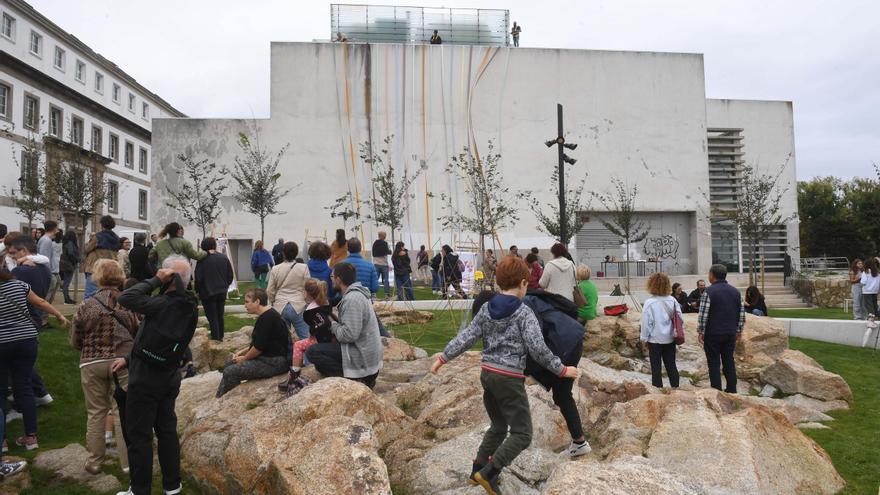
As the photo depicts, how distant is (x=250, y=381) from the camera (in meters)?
6.54

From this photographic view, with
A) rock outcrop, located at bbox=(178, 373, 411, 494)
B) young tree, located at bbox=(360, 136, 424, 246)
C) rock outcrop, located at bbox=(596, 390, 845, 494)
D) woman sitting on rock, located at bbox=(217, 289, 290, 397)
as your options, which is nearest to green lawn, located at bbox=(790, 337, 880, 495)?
rock outcrop, located at bbox=(596, 390, 845, 494)

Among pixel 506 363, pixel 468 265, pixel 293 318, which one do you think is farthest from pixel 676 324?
pixel 468 265

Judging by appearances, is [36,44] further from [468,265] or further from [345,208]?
[468,265]

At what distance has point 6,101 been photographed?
2878 cm

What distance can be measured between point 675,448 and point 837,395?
4767mm

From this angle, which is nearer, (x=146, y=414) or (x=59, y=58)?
(x=146, y=414)

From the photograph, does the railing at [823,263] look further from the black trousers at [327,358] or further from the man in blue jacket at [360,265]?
the black trousers at [327,358]

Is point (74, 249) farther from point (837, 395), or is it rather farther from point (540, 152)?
point (540, 152)

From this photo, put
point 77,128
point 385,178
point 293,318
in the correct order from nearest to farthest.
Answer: point 293,318, point 385,178, point 77,128

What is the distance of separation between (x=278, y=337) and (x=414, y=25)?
29791 mm

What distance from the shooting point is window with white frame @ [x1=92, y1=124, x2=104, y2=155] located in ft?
125

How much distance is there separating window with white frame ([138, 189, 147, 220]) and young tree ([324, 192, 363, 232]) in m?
21.7

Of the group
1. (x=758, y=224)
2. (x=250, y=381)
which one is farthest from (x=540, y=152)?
(x=250, y=381)

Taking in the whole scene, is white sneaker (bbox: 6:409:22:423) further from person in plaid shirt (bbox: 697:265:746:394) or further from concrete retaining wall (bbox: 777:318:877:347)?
concrete retaining wall (bbox: 777:318:877:347)
